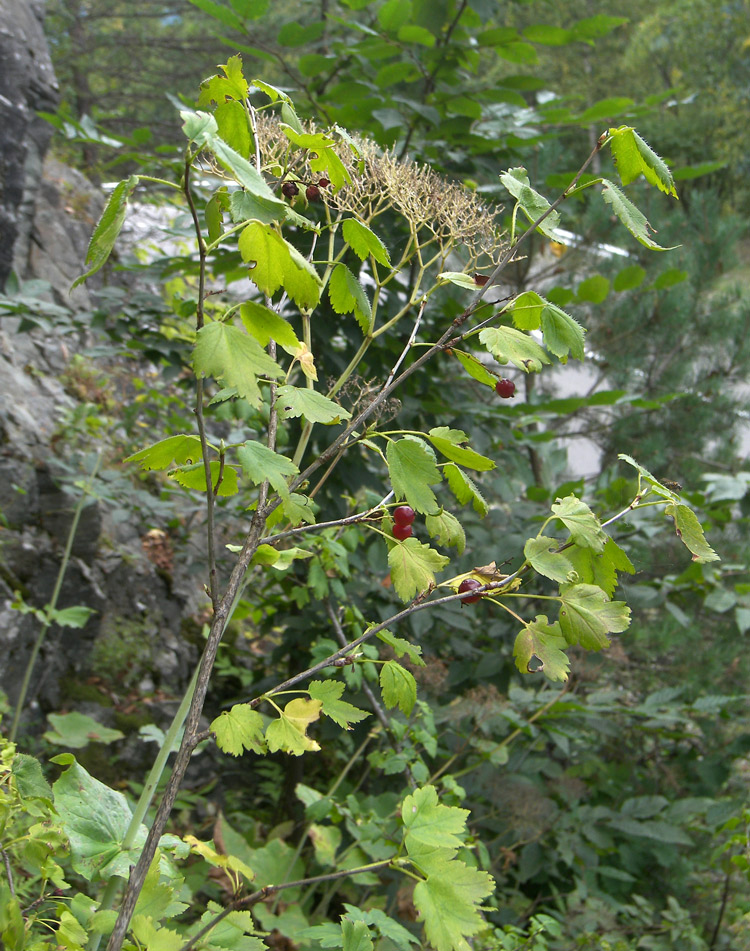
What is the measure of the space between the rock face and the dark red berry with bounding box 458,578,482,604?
3.45 m

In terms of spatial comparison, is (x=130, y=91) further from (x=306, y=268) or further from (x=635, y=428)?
→ (x=306, y=268)

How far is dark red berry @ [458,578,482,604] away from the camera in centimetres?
91

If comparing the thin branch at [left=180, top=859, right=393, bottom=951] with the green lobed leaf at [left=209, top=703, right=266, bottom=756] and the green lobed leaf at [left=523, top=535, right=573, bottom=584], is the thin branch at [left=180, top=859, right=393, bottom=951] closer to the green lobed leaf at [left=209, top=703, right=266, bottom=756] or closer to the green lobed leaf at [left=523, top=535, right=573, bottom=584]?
the green lobed leaf at [left=209, top=703, right=266, bottom=756]

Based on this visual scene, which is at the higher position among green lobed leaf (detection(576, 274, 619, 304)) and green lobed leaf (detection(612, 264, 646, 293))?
green lobed leaf (detection(612, 264, 646, 293))

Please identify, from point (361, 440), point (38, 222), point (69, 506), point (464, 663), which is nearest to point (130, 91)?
point (38, 222)

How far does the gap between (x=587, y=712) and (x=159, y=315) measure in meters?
1.85

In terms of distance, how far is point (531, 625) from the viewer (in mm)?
915

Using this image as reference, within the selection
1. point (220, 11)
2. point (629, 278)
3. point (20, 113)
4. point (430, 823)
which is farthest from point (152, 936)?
point (20, 113)

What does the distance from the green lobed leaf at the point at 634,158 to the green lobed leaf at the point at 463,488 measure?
399mm

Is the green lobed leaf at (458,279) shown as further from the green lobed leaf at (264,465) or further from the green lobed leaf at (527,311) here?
the green lobed leaf at (264,465)

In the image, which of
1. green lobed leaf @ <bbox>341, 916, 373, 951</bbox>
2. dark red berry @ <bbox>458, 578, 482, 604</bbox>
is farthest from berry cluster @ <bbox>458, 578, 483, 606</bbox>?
green lobed leaf @ <bbox>341, 916, 373, 951</bbox>

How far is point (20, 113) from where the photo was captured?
3926 mm

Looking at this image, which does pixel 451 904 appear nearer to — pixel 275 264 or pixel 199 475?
pixel 199 475

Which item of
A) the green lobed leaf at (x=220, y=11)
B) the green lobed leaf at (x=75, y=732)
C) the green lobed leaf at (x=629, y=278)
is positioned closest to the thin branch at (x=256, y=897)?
the green lobed leaf at (x=75, y=732)
